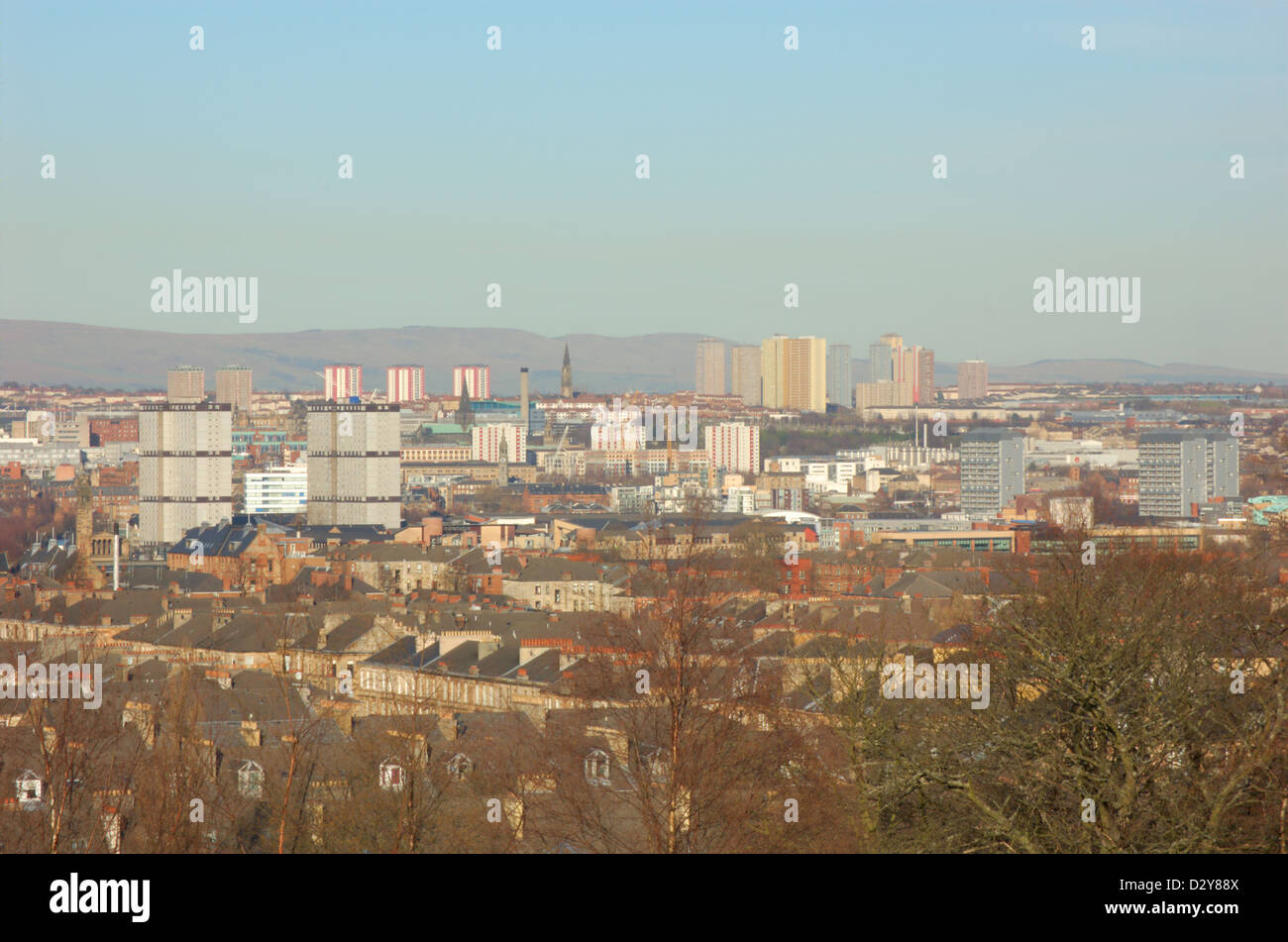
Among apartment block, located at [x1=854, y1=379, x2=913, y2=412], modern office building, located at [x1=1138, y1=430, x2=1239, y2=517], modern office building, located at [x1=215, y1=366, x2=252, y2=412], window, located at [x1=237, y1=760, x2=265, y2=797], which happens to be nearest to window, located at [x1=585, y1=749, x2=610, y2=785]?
window, located at [x1=237, y1=760, x2=265, y2=797]

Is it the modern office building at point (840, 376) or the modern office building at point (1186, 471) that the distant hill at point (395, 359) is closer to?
the modern office building at point (840, 376)

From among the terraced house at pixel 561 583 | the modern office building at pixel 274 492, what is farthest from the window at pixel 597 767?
the modern office building at pixel 274 492
